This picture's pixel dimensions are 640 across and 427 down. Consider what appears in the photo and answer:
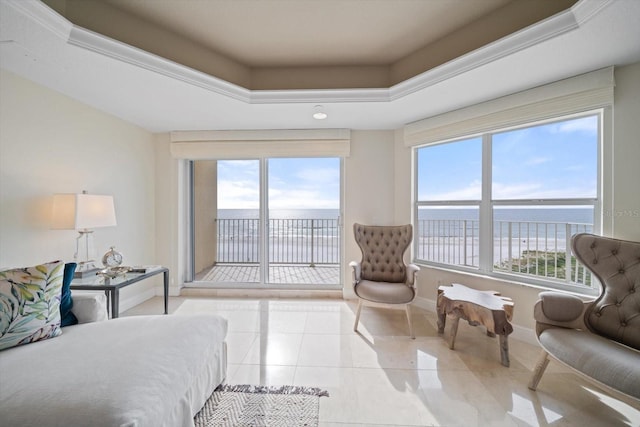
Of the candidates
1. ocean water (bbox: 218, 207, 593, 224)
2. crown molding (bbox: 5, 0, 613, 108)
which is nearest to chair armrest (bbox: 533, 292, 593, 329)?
ocean water (bbox: 218, 207, 593, 224)

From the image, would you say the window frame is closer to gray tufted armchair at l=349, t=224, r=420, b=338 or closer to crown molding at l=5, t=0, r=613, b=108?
gray tufted armchair at l=349, t=224, r=420, b=338

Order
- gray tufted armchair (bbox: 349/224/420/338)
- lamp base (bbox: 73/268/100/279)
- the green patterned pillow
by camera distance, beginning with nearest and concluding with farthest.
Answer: the green patterned pillow → lamp base (bbox: 73/268/100/279) → gray tufted armchair (bbox: 349/224/420/338)

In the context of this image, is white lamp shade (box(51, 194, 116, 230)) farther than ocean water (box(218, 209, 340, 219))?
No

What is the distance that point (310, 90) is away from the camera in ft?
7.74

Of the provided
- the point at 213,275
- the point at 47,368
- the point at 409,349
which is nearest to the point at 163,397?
the point at 47,368

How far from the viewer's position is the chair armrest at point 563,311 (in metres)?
1.63

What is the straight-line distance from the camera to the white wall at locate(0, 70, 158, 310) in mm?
1936

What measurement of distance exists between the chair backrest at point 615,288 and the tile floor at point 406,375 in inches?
15.4

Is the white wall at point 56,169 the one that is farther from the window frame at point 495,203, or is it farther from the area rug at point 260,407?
the window frame at point 495,203

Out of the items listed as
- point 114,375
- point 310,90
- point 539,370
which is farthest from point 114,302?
point 539,370

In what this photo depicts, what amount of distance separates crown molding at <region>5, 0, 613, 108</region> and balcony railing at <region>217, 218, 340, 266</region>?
2.72 meters

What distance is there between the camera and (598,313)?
1.62 meters

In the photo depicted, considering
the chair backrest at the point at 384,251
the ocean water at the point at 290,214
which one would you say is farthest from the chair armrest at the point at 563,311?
the ocean water at the point at 290,214

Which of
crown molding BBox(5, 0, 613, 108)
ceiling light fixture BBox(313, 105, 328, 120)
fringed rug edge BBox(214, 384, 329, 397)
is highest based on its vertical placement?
crown molding BBox(5, 0, 613, 108)
